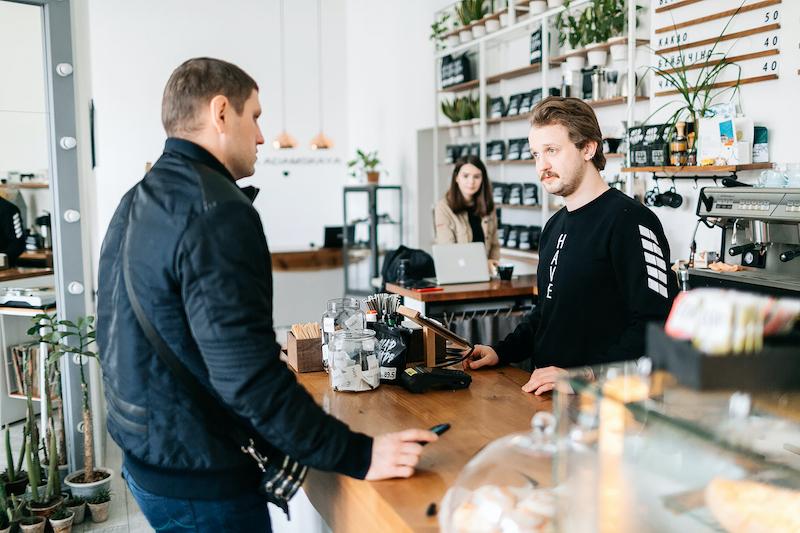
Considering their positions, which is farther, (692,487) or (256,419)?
(256,419)

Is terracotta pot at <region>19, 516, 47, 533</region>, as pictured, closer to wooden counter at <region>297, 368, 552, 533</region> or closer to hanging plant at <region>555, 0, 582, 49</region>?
wooden counter at <region>297, 368, 552, 533</region>

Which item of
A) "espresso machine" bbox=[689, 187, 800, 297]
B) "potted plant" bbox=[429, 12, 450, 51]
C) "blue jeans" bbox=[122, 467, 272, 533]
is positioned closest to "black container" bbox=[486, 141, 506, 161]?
"potted plant" bbox=[429, 12, 450, 51]

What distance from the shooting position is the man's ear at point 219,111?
1364 millimetres

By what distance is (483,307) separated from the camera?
15.2 ft

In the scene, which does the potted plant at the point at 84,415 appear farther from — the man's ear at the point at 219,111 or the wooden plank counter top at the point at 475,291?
the man's ear at the point at 219,111

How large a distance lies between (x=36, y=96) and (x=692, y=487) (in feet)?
11.9

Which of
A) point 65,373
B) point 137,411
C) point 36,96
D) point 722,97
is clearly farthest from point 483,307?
point 137,411

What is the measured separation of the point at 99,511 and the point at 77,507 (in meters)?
0.10

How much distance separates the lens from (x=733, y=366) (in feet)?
3.22

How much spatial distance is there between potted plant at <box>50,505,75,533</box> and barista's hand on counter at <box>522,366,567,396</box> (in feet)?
7.96

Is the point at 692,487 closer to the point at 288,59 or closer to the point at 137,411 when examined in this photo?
the point at 137,411

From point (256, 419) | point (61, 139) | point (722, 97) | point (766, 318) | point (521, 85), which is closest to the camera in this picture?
point (766, 318)

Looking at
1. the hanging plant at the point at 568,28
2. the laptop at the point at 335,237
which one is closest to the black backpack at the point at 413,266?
the hanging plant at the point at 568,28

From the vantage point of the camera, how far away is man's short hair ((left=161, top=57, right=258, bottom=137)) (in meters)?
1.36
